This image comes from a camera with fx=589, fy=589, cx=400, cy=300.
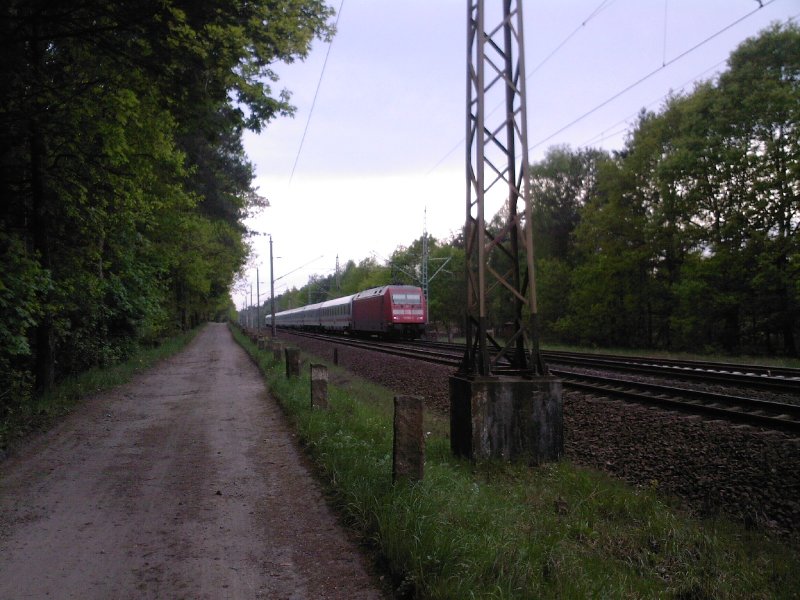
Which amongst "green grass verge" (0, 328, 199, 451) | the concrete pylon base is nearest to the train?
"green grass verge" (0, 328, 199, 451)

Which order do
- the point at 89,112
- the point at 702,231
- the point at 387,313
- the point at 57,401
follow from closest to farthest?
the point at 89,112 → the point at 57,401 → the point at 702,231 → the point at 387,313

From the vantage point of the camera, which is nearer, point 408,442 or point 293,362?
point 408,442

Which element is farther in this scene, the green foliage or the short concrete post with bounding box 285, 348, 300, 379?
the green foliage

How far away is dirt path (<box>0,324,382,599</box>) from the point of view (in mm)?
3814

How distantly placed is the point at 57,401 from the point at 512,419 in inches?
334

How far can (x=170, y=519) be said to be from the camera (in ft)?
16.4

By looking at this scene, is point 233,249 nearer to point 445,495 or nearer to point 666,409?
point 666,409

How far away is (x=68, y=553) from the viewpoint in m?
4.28

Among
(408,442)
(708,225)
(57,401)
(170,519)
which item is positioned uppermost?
(708,225)

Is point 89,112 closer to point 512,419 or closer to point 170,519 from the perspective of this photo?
point 170,519

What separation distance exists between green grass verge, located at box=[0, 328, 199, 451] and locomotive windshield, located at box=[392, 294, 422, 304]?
16.1 meters

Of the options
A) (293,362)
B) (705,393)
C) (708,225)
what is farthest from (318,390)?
(708,225)

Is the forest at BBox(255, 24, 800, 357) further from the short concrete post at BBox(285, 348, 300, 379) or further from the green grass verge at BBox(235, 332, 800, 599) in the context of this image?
the green grass verge at BBox(235, 332, 800, 599)

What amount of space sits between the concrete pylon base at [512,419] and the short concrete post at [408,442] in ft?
5.86
